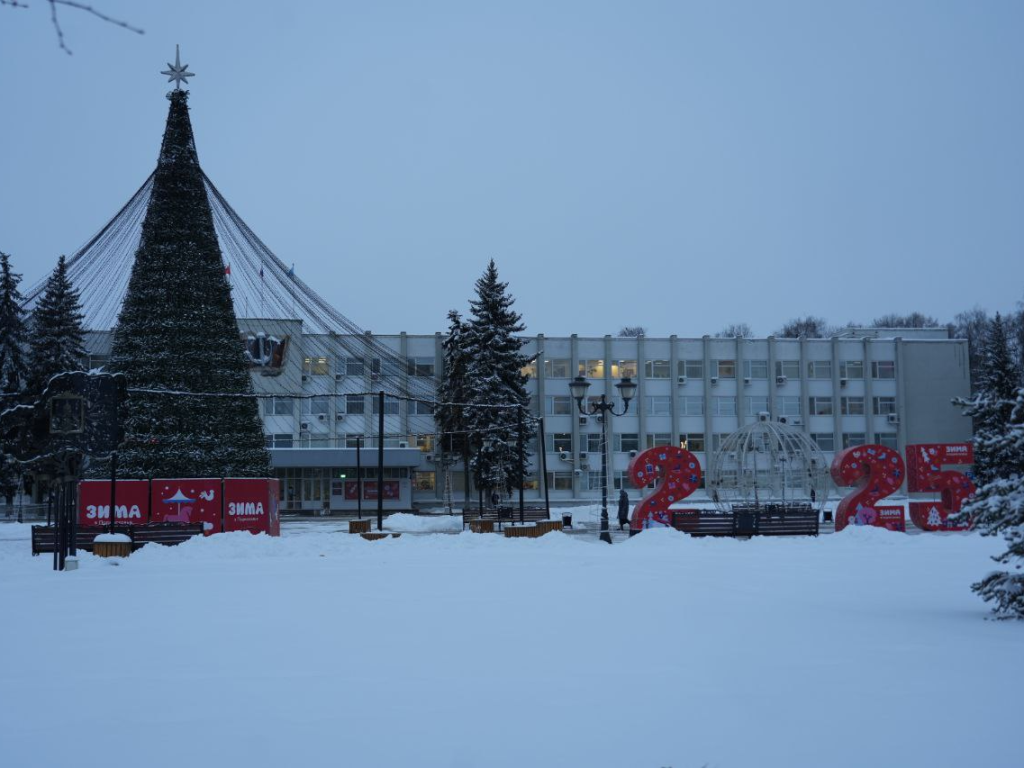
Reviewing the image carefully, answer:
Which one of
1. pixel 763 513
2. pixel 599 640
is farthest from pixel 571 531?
pixel 599 640

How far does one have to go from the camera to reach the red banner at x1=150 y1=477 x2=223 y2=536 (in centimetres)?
2636

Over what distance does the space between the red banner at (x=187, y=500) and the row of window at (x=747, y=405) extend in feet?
130

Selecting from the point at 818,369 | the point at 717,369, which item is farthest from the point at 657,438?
the point at 818,369

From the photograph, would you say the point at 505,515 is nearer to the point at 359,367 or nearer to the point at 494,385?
the point at 494,385

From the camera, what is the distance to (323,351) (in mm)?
58750

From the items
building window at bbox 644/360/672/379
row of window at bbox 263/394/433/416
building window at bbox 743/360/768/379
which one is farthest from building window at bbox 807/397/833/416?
row of window at bbox 263/394/433/416

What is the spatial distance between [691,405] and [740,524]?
39.2 meters

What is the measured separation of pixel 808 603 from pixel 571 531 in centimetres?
2158

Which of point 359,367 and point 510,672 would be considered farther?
point 359,367

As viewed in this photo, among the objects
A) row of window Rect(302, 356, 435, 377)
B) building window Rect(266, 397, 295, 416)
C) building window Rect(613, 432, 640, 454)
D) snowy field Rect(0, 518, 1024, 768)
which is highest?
row of window Rect(302, 356, 435, 377)

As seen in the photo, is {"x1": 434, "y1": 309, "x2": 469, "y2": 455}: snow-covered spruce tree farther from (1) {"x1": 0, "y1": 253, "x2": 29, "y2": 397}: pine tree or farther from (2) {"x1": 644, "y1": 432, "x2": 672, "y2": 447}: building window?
(1) {"x1": 0, "y1": 253, "x2": 29, "y2": 397}: pine tree

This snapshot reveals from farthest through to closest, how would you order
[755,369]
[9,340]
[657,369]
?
[755,369] → [657,369] → [9,340]

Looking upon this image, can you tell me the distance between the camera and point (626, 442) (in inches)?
2562

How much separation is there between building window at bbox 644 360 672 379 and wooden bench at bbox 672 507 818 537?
3787 cm
